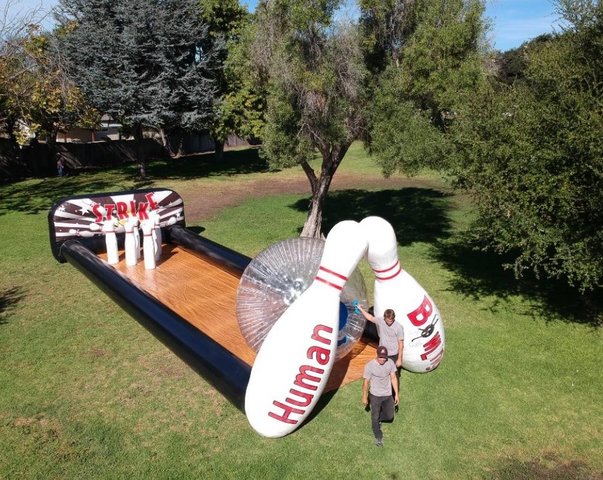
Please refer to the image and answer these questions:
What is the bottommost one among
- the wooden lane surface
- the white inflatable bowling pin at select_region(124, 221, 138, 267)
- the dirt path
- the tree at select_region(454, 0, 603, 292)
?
the dirt path

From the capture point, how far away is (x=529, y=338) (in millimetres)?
8773

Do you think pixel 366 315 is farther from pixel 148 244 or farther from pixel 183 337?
pixel 148 244

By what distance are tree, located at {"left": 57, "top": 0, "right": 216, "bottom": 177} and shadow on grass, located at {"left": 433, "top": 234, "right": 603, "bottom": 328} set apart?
46.6 feet

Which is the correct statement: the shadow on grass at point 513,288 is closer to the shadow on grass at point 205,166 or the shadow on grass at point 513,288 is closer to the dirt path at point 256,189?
the dirt path at point 256,189

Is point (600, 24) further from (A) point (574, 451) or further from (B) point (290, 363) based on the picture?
(B) point (290, 363)

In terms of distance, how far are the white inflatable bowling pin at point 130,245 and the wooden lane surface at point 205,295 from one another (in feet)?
0.51

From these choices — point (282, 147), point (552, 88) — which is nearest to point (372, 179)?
point (282, 147)

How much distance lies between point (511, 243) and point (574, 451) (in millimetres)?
4011

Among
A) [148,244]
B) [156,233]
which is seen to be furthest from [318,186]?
[148,244]

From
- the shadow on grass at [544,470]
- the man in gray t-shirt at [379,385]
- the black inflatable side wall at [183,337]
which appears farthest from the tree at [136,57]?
the shadow on grass at [544,470]

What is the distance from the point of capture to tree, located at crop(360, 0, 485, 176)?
10.9 m

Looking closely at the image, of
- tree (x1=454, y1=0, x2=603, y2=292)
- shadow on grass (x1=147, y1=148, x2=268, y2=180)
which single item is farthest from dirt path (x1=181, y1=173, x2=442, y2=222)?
tree (x1=454, y1=0, x2=603, y2=292)

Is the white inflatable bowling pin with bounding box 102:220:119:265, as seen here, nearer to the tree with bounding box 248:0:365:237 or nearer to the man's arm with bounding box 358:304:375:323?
the tree with bounding box 248:0:365:237

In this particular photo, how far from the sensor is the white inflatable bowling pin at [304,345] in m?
5.57
